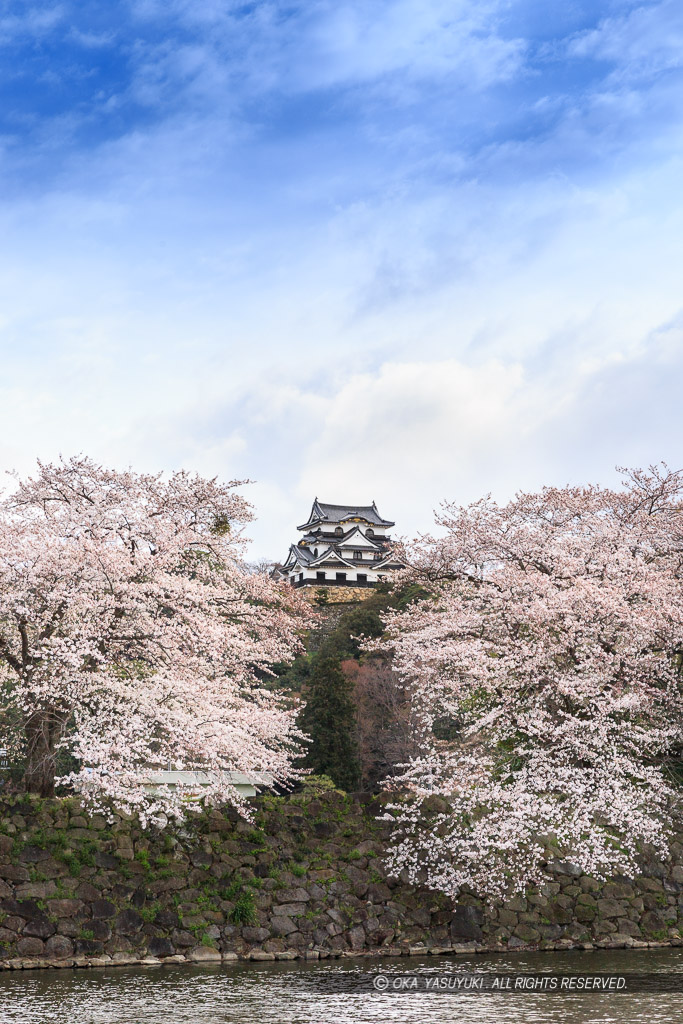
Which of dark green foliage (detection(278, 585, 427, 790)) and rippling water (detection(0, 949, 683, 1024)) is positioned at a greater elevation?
dark green foliage (detection(278, 585, 427, 790))

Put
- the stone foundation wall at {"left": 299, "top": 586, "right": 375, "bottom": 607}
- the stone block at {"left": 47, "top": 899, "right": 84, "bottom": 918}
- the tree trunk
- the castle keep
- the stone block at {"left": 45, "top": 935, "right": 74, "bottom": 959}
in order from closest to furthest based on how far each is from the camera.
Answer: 1. the stone block at {"left": 45, "top": 935, "right": 74, "bottom": 959}
2. the stone block at {"left": 47, "top": 899, "right": 84, "bottom": 918}
3. the tree trunk
4. the stone foundation wall at {"left": 299, "top": 586, "right": 375, "bottom": 607}
5. the castle keep

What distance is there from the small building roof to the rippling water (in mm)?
71055

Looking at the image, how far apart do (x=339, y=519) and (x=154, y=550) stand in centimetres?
6905

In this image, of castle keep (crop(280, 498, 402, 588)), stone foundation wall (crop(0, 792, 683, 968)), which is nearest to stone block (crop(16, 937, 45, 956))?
stone foundation wall (crop(0, 792, 683, 968))

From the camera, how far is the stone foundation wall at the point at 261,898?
16.2 meters

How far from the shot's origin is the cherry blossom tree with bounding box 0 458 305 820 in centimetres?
1628

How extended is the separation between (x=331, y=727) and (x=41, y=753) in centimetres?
2105

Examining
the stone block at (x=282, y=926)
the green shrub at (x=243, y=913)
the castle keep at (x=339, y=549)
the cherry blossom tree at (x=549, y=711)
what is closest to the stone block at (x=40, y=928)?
the green shrub at (x=243, y=913)

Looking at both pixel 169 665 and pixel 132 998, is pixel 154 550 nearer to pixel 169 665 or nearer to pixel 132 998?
pixel 169 665

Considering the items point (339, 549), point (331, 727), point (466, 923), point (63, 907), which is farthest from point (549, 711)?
point (339, 549)

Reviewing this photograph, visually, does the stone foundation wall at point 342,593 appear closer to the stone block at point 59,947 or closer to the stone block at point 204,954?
the stone block at point 204,954

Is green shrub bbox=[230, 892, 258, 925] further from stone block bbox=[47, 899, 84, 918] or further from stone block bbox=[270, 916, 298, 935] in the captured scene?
stone block bbox=[47, 899, 84, 918]

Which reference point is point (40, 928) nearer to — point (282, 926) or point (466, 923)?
point (282, 926)

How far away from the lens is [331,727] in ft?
123
